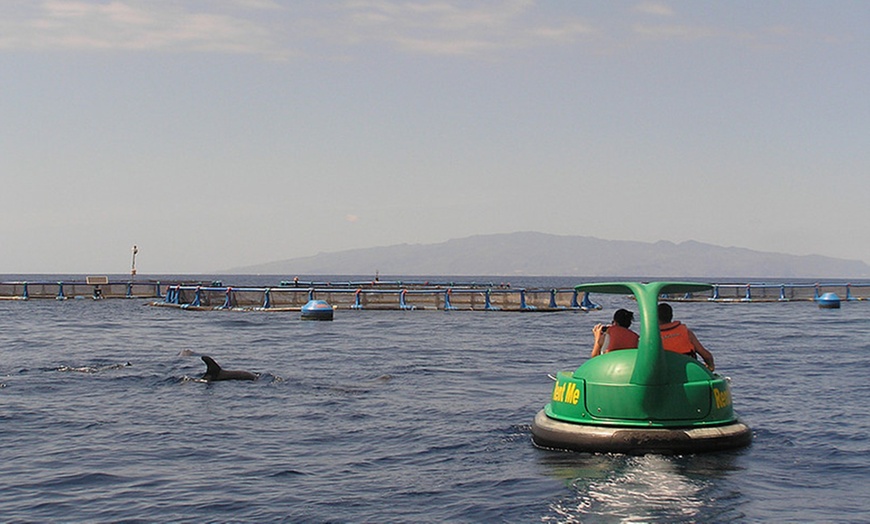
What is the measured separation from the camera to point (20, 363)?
29.1 metres

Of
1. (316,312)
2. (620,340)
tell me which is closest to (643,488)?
(620,340)

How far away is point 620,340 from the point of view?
575 inches

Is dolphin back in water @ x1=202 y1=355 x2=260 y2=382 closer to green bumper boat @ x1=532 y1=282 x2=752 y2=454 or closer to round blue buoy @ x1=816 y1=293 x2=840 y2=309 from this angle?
green bumper boat @ x1=532 y1=282 x2=752 y2=454

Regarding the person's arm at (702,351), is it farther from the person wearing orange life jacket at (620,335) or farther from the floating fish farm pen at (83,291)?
the floating fish farm pen at (83,291)

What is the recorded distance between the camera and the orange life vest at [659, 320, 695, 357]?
14609mm

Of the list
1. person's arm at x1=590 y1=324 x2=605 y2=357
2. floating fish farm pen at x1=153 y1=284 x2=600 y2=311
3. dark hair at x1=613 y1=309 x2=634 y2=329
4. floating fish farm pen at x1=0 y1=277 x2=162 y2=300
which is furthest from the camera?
floating fish farm pen at x1=0 y1=277 x2=162 y2=300

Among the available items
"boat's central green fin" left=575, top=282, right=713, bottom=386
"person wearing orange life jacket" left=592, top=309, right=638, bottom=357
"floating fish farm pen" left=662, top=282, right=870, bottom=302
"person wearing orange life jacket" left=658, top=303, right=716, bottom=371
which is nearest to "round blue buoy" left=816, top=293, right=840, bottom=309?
"floating fish farm pen" left=662, top=282, right=870, bottom=302

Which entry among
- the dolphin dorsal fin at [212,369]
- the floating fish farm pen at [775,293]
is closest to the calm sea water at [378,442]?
the dolphin dorsal fin at [212,369]

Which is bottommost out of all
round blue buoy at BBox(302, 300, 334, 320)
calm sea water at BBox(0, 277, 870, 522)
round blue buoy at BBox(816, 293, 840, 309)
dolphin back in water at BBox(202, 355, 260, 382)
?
calm sea water at BBox(0, 277, 870, 522)

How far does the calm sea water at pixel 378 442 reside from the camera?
11.9 metres

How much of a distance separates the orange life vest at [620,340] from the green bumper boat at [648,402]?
0.57 meters

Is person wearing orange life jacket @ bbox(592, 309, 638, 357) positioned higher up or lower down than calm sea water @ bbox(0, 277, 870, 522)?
higher up

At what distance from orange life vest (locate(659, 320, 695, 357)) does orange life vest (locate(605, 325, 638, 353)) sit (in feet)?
1.53

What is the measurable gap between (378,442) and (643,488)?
5.41m
